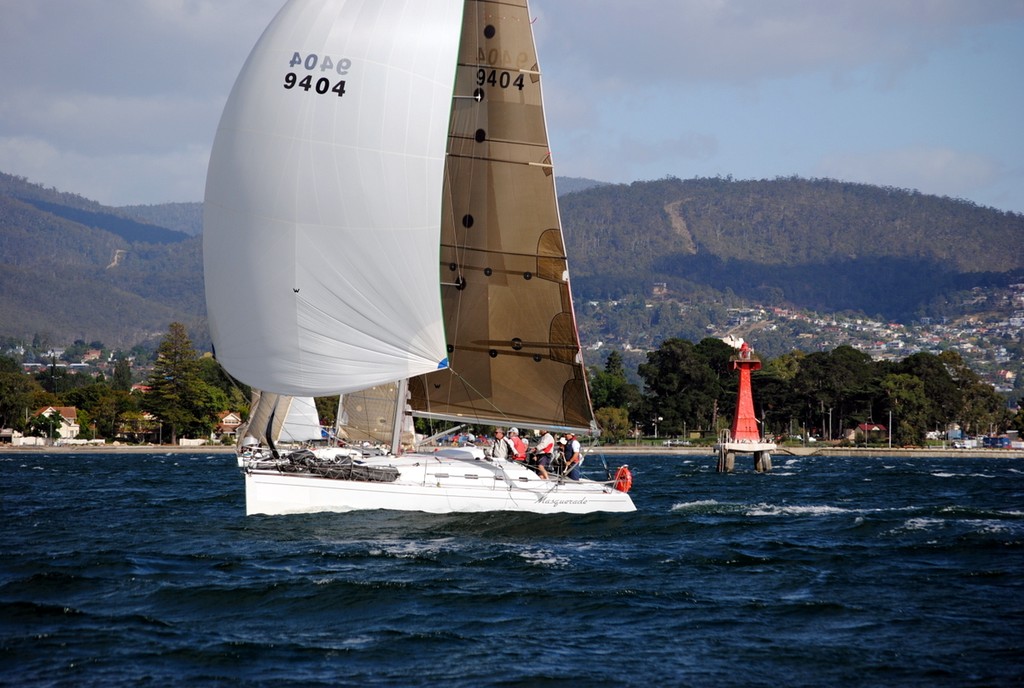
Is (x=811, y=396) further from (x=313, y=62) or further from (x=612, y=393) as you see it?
(x=313, y=62)

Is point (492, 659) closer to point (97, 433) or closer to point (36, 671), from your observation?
point (36, 671)

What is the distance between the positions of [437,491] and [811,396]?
10164cm

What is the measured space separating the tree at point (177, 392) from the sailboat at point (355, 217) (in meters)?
87.3

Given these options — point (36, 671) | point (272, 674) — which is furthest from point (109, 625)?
point (272, 674)

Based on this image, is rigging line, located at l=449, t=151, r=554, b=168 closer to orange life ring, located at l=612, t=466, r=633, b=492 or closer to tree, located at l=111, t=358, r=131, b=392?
orange life ring, located at l=612, t=466, r=633, b=492

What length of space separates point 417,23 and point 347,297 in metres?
5.88

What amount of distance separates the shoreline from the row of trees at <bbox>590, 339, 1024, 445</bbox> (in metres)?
6.13

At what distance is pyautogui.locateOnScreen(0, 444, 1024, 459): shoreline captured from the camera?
342 feet

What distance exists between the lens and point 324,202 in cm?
2517

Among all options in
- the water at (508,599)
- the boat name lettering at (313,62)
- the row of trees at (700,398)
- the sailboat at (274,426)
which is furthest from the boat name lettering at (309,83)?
the row of trees at (700,398)

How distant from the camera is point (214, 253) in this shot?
25578 mm

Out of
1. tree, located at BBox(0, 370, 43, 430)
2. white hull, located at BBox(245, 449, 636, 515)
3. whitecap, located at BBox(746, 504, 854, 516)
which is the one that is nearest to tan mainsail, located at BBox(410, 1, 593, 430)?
white hull, located at BBox(245, 449, 636, 515)

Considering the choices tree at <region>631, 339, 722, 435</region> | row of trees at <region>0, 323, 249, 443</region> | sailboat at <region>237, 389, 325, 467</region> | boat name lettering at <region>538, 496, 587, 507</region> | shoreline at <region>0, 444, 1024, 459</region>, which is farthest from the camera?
tree at <region>631, 339, 722, 435</region>

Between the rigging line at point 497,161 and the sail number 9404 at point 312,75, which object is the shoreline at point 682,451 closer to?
the rigging line at point 497,161
